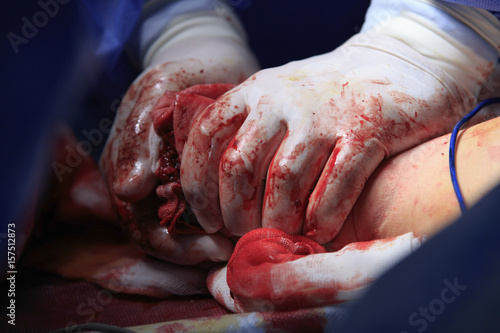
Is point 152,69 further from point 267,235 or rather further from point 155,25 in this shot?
point 267,235

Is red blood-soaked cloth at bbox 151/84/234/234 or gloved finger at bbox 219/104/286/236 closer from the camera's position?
gloved finger at bbox 219/104/286/236

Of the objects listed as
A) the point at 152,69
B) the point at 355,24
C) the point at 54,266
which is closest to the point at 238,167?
the point at 152,69

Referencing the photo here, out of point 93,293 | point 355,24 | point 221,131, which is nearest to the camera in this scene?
point 221,131

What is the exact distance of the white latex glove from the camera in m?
0.86

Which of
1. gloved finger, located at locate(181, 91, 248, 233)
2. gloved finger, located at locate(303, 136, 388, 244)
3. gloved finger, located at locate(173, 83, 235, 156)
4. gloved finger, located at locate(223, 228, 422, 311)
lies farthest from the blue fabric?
gloved finger, located at locate(173, 83, 235, 156)

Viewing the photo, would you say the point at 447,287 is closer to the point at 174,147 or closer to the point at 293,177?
the point at 293,177

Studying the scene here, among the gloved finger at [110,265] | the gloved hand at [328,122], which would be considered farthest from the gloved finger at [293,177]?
the gloved finger at [110,265]

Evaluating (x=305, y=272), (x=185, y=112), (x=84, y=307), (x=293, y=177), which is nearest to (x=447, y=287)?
(x=305, y=272)

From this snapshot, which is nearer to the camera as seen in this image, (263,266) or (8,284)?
(263,266)

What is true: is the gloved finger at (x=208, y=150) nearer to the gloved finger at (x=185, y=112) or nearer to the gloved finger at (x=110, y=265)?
the gloved finger at (x=185, y=112)

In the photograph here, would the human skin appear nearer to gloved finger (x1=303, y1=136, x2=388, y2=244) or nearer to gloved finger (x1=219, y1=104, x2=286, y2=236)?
gloved finger (x1=303, y1=136, x2=388, y2=244)

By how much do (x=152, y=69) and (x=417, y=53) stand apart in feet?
1.76

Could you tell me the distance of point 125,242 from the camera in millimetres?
1059

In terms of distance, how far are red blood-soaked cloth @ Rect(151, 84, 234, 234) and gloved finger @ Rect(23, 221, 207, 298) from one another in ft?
0.34
